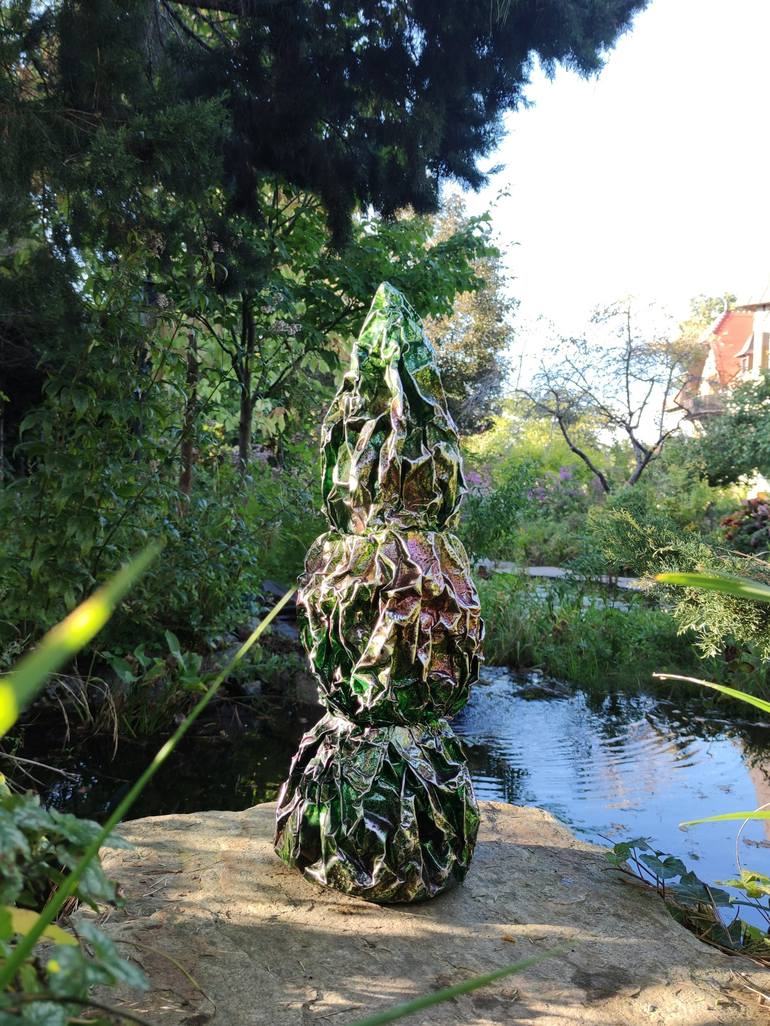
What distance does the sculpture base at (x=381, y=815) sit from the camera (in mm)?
1971

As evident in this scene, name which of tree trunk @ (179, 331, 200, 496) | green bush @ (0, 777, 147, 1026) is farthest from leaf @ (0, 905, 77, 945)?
tree trunk @ (179, 331, 200, 496)

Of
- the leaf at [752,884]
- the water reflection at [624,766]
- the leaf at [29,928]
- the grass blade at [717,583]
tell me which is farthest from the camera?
the water reflection at [624,766]

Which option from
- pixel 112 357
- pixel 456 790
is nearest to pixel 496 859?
pixel 456 790

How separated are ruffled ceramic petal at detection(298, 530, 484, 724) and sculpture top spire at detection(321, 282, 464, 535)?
0.08 metres

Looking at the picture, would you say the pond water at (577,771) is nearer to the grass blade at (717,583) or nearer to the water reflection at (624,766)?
the water reflection at (624,766)

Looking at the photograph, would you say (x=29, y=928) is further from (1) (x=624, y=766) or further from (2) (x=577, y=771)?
(1) (x=624, y=766)

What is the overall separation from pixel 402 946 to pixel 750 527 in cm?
861

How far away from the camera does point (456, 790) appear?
6.84ft

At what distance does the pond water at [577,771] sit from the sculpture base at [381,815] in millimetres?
1036

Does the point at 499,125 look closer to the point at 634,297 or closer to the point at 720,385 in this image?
the point at 634,297

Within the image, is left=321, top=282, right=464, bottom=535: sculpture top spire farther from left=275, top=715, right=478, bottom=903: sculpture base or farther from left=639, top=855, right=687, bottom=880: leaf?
left=639, top=855, right=687, bottom=880: leaf

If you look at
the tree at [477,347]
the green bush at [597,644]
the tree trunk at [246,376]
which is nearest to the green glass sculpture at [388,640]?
the green bush at [597,644]

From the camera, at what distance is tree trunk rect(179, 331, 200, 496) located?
418 centimetres

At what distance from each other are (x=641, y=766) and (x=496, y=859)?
1817 millimetres
